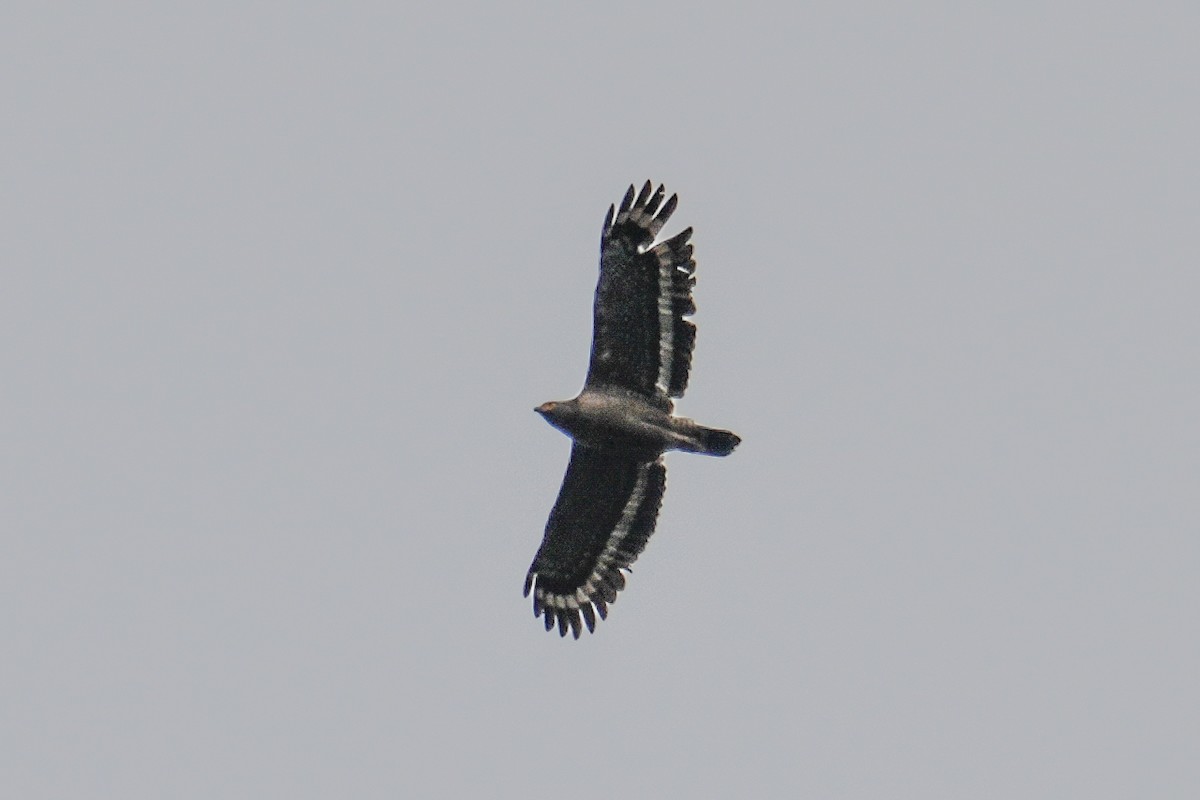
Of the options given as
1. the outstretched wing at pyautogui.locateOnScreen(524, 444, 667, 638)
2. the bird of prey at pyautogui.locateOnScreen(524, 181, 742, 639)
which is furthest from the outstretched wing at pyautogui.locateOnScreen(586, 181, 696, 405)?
the outstretched wing at pyautogui.locateOnScreen(524, 444, 667, 638)

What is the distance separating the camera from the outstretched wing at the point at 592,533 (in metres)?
28.0

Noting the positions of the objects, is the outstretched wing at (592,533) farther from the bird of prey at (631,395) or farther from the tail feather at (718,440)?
the tail feather at (718,440)

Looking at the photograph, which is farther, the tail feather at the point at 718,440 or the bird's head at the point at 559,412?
the bird's head at the point at 559,412

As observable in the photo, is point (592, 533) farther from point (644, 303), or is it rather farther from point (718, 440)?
point (644, 303)

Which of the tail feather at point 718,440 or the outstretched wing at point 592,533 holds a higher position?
the tail feather at point 718,440

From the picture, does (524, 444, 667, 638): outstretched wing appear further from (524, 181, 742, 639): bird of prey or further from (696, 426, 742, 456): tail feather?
(696, 426, 742, 456): tail feather

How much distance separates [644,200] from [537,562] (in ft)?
17.0

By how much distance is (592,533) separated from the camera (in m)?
28.3

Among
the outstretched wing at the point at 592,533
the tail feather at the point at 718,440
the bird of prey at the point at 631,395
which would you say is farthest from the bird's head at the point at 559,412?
the tail feather at the point at 718,440

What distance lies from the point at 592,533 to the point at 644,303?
11.1 ft

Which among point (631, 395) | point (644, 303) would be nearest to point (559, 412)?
point (631, 395)

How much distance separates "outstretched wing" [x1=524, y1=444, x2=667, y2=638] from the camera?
28016 millimetres

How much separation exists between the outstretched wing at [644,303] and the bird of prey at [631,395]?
1 cm

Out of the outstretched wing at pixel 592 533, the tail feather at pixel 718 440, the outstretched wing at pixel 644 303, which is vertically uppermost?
the outstretched wing at pixel 644 303
